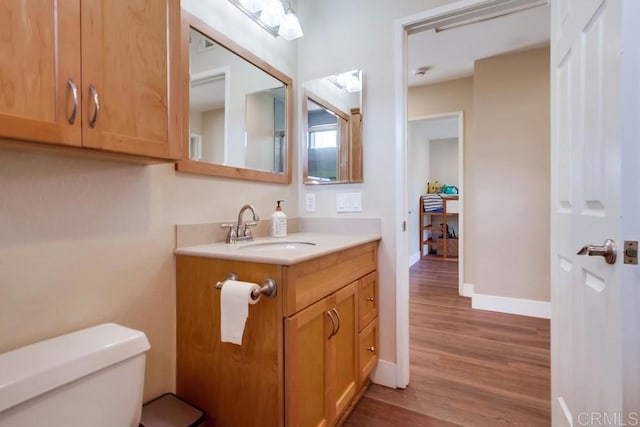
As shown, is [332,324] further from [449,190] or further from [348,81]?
[449,190]

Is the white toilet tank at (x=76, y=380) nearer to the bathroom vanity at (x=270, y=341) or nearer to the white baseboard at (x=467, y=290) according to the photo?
the bathroom vanity at (x=270, y=341)

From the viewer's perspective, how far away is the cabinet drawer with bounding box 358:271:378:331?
1.54m

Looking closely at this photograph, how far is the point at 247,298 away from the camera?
0.96m

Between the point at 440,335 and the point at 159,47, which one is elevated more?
the point at 159,47

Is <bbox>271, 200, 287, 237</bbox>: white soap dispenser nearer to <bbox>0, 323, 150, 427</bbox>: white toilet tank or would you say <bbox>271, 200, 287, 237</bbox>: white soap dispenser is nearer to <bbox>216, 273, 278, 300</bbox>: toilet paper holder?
<bbox>216, 273, 278, 300</bbox>: toilet paper holder

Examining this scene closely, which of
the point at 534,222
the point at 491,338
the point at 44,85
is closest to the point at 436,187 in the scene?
the point at 534,222

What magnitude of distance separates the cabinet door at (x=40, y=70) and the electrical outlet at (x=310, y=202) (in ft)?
4.49

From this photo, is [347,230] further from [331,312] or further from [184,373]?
[184,373]

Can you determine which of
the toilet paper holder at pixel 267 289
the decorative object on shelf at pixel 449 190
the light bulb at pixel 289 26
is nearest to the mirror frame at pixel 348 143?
the light bulb at pixel 289 26

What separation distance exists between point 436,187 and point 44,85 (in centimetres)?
629

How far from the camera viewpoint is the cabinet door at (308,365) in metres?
1.00

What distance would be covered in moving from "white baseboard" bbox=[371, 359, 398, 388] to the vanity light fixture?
1979 mm

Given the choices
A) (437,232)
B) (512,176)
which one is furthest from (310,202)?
(437,232)

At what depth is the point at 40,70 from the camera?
0.68 m
